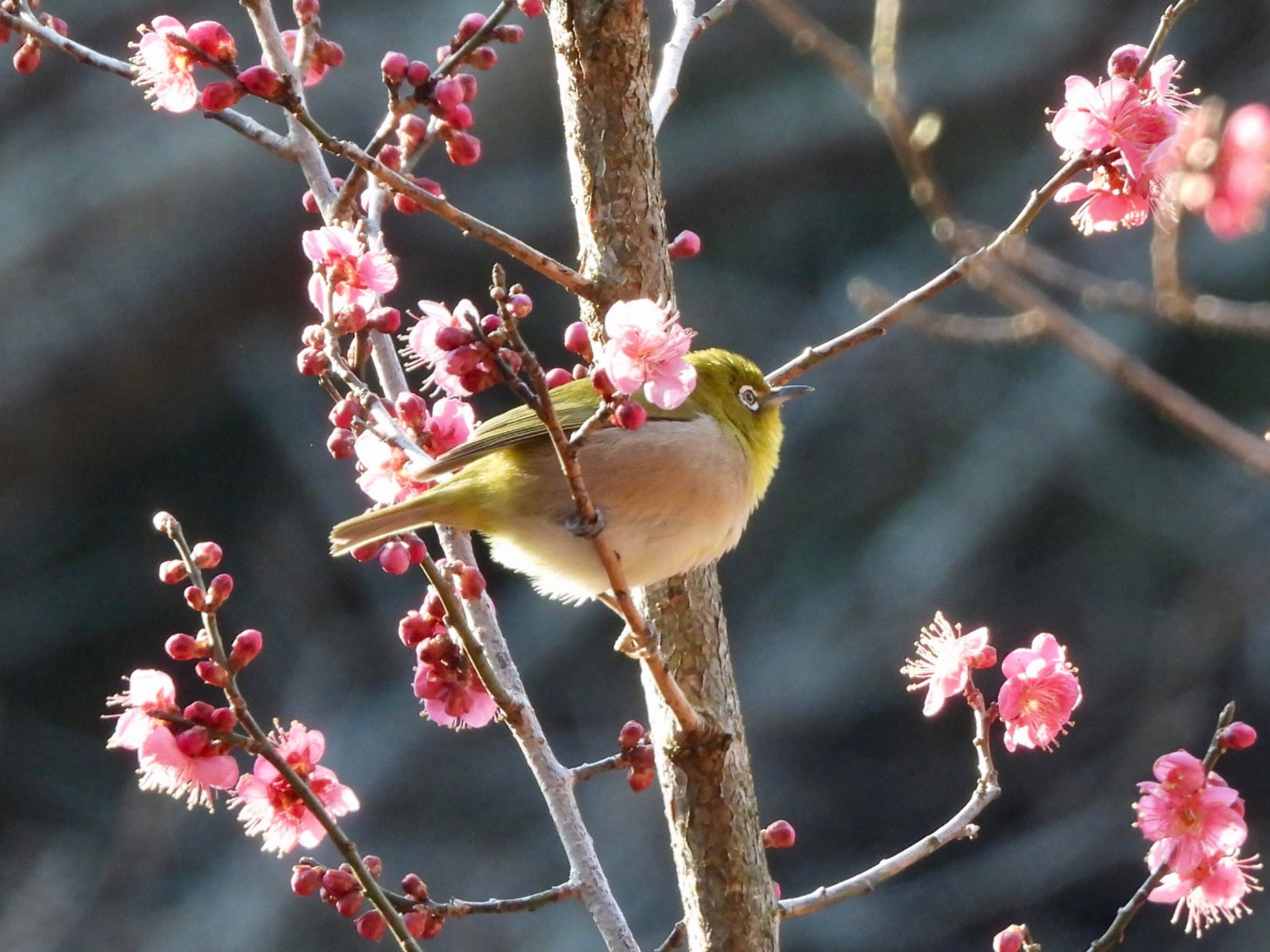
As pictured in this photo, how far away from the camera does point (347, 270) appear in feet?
6.96

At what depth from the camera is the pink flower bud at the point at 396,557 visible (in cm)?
210

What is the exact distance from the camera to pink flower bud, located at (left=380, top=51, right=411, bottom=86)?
2.20 meters

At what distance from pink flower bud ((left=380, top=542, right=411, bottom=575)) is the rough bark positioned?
1.33 feet

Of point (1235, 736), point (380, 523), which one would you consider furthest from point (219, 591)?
A: point (1235, 736)

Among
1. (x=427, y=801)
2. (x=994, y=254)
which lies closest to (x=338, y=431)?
(x=994, y=254)

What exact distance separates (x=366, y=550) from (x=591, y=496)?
41 cm

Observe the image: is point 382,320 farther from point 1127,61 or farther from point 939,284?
point 1127,61

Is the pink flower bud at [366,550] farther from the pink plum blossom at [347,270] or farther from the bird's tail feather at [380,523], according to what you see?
the pink plum blossom at [347,270]

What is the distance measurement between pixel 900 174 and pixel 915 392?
1.09 metres

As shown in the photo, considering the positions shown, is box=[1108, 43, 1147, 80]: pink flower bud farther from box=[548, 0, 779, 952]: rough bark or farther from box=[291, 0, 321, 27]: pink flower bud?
box=[291, 0, 321, 27]: pink flower bud

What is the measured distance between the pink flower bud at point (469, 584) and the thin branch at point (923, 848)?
26.2 inches

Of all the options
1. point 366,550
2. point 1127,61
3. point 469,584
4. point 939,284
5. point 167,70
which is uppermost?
point 167,70

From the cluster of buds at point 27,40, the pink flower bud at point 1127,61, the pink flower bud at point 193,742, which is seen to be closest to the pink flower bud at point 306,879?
the pink flower bud at point 193,742

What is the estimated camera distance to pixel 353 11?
6164 millimetres
